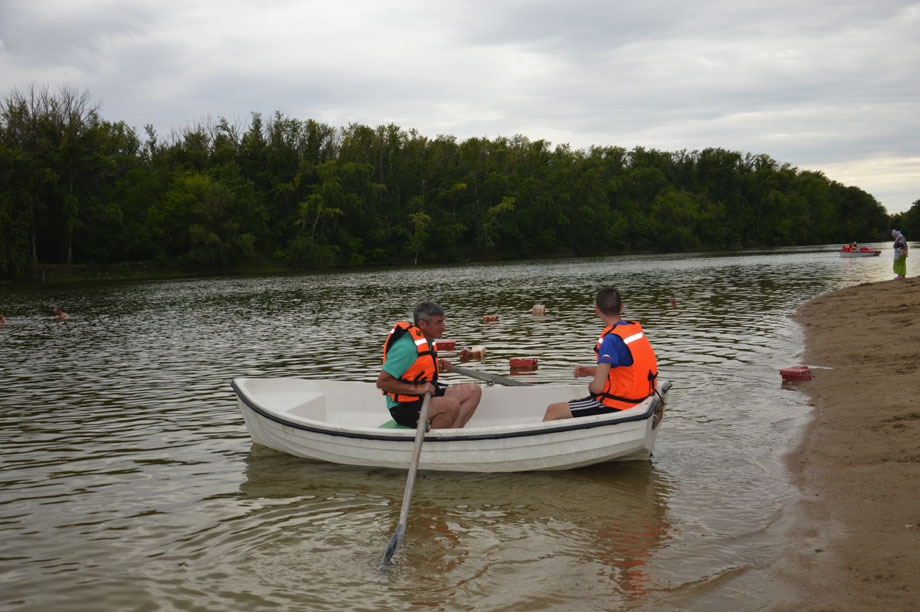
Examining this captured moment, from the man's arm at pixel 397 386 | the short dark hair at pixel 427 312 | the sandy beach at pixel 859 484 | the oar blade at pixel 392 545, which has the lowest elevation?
the oar blade at pixel 392 545

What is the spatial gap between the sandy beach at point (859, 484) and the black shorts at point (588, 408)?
1912mm

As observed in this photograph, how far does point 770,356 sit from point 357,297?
23.2 m

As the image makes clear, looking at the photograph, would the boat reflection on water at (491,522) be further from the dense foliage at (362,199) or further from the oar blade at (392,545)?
the dense foliage at (362,199)

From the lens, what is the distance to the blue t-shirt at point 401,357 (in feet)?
24.4

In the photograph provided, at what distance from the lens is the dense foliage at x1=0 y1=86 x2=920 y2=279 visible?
66.7 m

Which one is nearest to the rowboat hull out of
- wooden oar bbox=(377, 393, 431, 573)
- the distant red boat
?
wooden oar bbox=(377, 393, 431, 573)

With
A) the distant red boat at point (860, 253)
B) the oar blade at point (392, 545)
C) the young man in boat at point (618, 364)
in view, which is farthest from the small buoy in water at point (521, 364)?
the distant red boat at point (860, 253)

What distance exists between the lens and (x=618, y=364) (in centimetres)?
711

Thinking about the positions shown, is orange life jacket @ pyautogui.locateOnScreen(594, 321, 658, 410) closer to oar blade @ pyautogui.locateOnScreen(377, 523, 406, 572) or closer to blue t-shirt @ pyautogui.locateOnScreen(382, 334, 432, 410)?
blue t-shirt @ pyautogui.locateOnScreen(382, 334, 432, 410)

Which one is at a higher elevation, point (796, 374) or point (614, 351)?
point (614, 351)

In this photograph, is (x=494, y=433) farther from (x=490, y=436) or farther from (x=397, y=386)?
(x=397, y=386)

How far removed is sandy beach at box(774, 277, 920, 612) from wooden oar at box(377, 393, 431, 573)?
275cm

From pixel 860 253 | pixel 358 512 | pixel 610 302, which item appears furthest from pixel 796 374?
pixel 860 253

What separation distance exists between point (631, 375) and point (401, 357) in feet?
7.61
